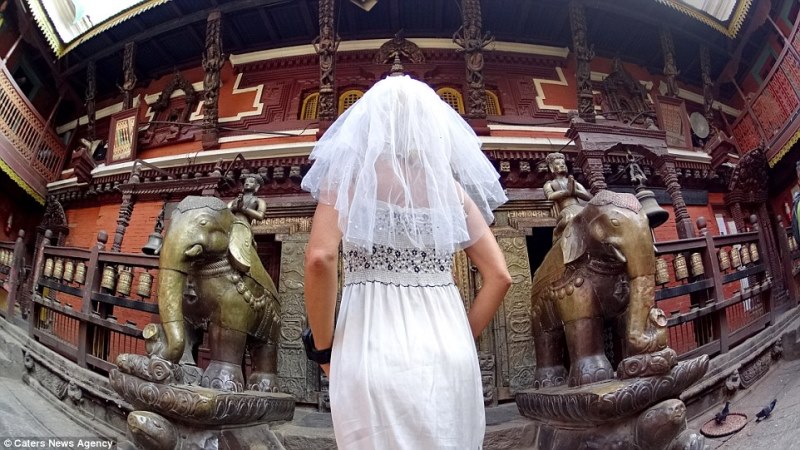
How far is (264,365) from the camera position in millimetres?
3906

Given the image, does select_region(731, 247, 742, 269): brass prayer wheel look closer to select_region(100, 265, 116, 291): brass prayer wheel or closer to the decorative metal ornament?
the decorative metal ornament

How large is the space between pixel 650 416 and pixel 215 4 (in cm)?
889

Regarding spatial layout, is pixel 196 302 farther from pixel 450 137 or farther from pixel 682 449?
pixel 682 449

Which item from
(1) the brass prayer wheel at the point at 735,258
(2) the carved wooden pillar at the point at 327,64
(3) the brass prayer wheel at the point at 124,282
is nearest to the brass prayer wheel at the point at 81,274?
(3) the brass prayer wheel at the point at 124,282

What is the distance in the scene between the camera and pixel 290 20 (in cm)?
843

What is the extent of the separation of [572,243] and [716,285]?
195cm

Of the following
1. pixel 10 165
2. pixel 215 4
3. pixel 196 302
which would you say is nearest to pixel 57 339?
pixel 196 302

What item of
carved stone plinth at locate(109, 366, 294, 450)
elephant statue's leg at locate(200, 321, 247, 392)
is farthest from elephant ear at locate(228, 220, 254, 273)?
carved stone plinth at locate(109, 366, 294, 450)

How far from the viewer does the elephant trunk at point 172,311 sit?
10.3 feet

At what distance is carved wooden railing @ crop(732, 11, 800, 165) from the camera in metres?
7.58

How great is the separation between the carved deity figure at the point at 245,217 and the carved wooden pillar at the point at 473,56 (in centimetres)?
386

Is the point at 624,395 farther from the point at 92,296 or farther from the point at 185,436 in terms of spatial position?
the point at 92,296

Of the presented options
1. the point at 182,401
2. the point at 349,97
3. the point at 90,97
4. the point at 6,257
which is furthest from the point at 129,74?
the point at 182,401

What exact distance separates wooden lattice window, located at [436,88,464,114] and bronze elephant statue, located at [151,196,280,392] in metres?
5.22
